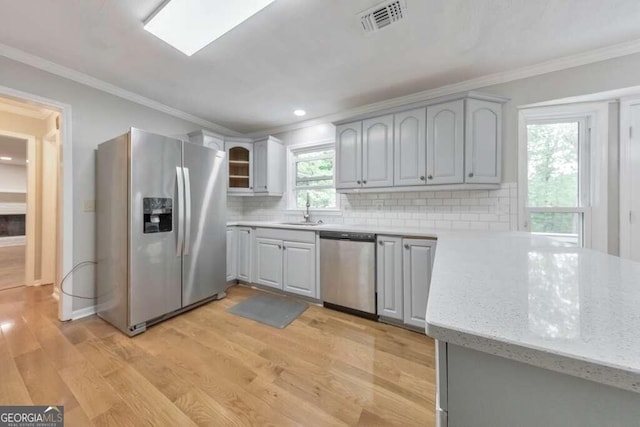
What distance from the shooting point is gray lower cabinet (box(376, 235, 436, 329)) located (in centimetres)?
211

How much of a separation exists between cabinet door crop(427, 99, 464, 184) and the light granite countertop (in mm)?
1510

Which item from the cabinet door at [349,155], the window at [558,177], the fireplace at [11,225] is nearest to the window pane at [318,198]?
the cabinet door at [349,155]

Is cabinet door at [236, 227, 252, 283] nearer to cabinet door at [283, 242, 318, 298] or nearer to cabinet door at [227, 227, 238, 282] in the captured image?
cabinet door at [227, 227, 238, 282]

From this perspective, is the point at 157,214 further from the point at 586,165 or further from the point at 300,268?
the point at 586,165

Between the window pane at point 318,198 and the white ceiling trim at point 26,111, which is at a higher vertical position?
the white ceiling trim at point 26,111

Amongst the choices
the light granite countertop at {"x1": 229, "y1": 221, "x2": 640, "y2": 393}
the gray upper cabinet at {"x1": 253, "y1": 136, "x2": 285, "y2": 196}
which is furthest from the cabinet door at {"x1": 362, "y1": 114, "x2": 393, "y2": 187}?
the light granite countertop at {"x1": 229, "y1": 221, "x2": 640, "y2": 393}

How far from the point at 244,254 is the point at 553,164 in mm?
3591

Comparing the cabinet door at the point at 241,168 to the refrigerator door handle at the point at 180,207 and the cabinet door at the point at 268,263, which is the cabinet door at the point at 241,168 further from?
the refrigerator door handle at the point at 180,207

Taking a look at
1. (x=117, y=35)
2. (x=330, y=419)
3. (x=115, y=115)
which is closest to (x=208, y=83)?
(x=117, y=35)

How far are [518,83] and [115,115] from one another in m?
4.14

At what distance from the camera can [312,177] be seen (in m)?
3.54

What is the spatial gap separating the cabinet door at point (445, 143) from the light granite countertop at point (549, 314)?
1.51m

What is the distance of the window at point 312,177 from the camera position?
3406mm

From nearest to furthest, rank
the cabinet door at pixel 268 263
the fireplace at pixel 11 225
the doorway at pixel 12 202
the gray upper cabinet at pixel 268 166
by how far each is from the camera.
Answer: the cabinet door at pixel 268 263, the gray upper cabinet at pixel 268 166, the doorway at pixel 12 202, the fireplace at pixel 11 225
